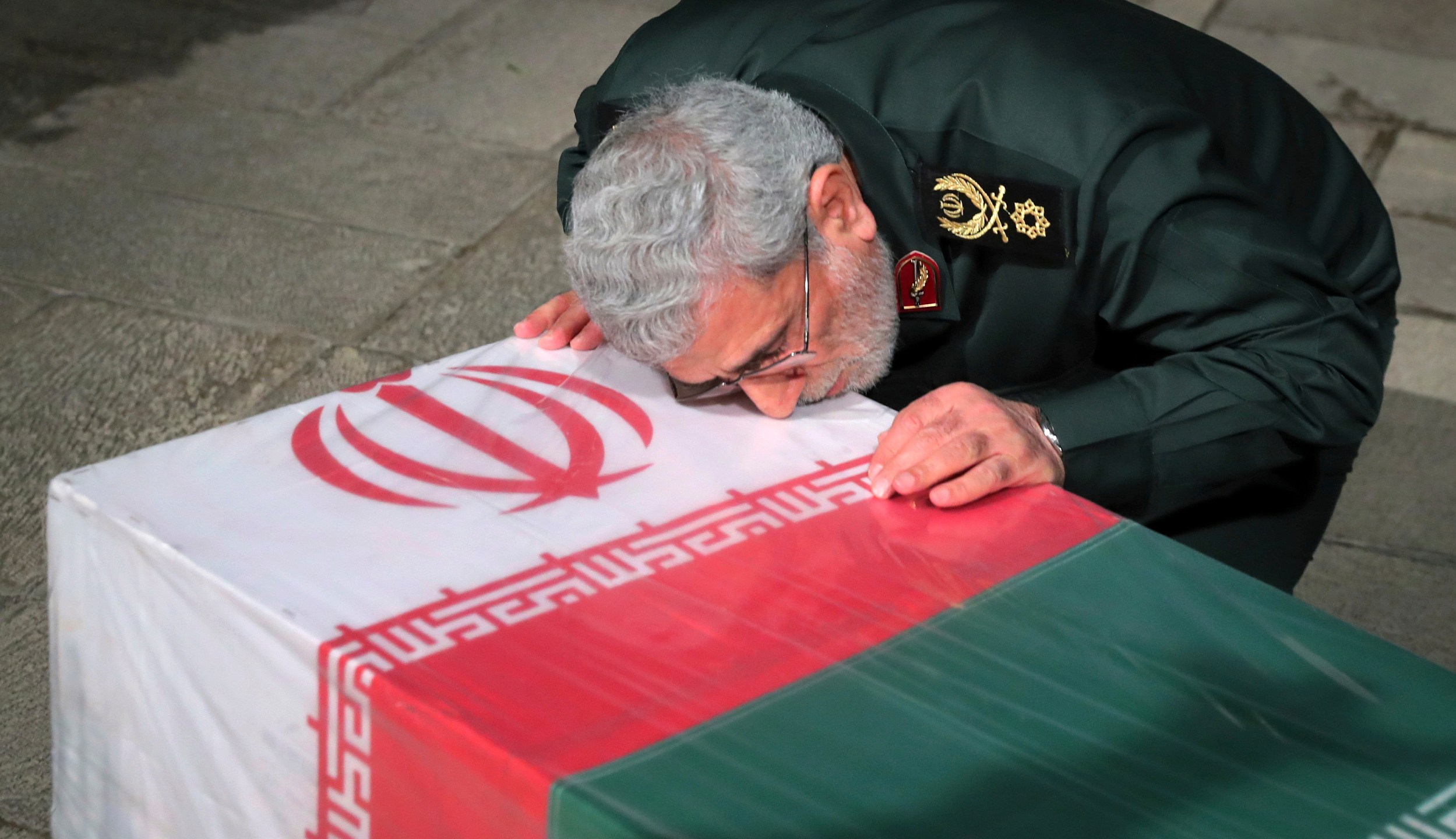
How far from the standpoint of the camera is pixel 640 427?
5.14ft

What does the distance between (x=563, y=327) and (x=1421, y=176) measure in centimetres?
306

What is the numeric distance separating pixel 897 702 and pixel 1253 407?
25.2 inches

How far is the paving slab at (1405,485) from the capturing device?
2.66 m

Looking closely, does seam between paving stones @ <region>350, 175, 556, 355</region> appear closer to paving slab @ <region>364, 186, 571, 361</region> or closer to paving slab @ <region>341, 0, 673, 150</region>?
paving slab @ <region>364, 186, 571, 361</region>

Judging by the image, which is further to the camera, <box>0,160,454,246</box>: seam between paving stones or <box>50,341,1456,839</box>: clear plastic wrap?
<box>0,160,454,246</box>: seam between paving stones

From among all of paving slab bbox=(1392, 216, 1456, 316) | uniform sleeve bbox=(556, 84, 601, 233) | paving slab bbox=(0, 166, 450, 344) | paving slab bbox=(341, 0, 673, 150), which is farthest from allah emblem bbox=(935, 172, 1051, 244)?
paving slab bbox=(341, 0, 673, 150)

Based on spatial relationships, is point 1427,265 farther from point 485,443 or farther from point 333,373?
point 485,443

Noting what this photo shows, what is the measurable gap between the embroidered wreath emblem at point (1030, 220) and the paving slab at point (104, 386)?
1.70 meters

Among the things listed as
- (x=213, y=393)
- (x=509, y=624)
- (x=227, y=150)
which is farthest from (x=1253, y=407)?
(x=227, y=150)

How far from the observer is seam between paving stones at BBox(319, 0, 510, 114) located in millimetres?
4148

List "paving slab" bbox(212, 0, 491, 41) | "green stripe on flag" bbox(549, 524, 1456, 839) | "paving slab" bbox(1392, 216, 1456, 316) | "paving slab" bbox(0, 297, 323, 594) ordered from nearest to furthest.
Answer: "green stripe on flag" bbox(549, 524, 1456, 839)
"paving slab" bbox(0, 297, 323, 594)
"paving slab" bbox(1392, 216, 1456, 316)
"paving slab" bbox(212, 0, 491, 41)

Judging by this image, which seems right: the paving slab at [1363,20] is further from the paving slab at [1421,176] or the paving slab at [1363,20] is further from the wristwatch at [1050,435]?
the wristwatch at [1050,435]

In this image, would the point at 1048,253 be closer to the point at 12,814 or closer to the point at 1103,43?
the point at 1103,43

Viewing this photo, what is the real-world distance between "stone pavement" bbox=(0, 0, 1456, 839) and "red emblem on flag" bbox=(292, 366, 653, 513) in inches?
33.3
